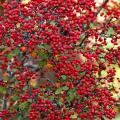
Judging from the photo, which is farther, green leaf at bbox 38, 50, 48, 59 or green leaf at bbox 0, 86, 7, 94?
green leaf at bbox 0, 86, 7, 94

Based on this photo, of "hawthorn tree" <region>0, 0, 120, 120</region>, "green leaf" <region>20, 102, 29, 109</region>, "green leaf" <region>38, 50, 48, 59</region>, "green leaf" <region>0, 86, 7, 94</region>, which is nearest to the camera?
"hawthorn tree" <region>0, 0, 120, 120</region>

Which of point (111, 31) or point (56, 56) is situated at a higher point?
point (111, 31)

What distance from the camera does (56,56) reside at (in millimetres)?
4535

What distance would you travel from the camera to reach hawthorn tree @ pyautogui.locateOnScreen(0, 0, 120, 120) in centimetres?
429

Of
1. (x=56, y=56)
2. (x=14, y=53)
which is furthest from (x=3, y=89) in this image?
(x=56, y=56)

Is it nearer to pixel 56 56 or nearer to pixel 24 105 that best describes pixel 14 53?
pixel 56 56

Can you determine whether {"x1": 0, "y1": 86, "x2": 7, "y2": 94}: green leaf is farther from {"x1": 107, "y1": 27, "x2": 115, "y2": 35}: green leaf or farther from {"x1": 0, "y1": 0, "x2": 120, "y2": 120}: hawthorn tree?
{"x1": 107, "y1": 27, "x2": 115, "y2": 35}: green leaf

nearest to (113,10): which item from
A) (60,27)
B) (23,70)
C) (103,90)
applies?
(60,27)

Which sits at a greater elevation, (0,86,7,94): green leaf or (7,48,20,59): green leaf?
(7,48,20,59): green leaf

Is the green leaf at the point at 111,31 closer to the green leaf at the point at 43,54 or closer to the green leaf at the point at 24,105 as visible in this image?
the green leaf at the point at 43,54

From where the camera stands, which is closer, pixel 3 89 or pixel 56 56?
pixel 56 56

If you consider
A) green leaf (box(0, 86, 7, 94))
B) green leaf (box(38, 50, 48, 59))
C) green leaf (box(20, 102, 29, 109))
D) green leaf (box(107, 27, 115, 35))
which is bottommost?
green leaf (box(20, 102, 29, 109))

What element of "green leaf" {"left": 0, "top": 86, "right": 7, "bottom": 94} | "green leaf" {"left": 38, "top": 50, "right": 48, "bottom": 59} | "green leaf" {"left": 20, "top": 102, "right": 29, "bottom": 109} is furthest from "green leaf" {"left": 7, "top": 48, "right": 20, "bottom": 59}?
"green leaf" {"left": 20, "top": 102, "right": 29, "bottom": 109}

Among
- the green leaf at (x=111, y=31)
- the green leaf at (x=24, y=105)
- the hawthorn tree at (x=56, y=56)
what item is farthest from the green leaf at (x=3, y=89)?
the green leaf at (x=111, y=31)
